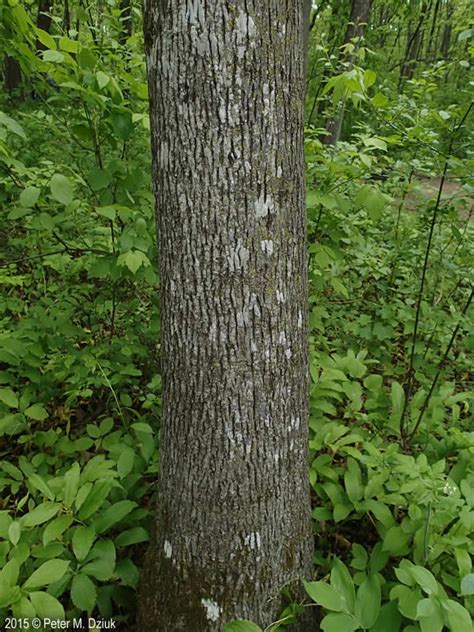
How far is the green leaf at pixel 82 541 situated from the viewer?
61.6 inches

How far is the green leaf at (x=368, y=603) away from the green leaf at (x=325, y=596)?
76 mm

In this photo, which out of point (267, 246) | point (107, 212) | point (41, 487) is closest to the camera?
point (267, 246)

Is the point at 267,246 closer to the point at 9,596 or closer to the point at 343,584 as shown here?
the point at 343,584

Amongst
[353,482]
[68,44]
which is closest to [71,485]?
[353,482]

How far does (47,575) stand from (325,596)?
885mm

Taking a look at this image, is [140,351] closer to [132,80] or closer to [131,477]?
[131,477]

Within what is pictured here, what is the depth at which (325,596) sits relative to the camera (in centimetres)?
141

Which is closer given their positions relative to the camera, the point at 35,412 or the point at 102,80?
the point at 102,80

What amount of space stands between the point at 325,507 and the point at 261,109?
1637mm

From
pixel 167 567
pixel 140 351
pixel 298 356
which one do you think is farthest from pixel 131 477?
pixel 298 356

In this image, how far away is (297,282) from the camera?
1.40 metres

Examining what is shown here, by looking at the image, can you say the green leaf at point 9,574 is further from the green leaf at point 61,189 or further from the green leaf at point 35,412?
the green leaf at point 61,189

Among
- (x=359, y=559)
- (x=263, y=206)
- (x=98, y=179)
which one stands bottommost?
(x=359, y=559)

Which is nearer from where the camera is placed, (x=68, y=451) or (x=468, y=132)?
(x=68, y=451)
